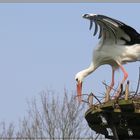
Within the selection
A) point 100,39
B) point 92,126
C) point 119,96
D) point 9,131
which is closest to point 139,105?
point 119,96

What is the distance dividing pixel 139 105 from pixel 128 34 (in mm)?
2999

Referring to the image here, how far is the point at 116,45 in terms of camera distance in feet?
49.3

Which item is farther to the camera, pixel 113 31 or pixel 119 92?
pixel 113 31

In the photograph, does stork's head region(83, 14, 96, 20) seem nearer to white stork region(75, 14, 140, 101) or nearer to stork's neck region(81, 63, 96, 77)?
white stork region(75, 14, 140, 101)

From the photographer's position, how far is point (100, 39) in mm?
15297

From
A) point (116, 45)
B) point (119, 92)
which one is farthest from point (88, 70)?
point (119, 92)

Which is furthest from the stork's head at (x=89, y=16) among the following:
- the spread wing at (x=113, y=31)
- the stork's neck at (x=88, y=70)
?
the stork's neck at (x=88, y=70)

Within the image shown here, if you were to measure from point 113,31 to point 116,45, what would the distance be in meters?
0.37

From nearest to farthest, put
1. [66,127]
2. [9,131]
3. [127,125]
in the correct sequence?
1. [127,125]
2. [66,127]
3. [9,131]

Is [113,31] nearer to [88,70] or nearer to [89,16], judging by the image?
[89,16]

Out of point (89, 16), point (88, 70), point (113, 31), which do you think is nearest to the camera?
point (89, 16)

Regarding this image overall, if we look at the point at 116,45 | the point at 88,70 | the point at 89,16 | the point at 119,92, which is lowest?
the point at 119,92

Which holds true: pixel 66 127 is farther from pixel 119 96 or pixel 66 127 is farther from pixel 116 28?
pixel 119 96

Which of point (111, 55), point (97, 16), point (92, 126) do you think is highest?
point (97, 16)
